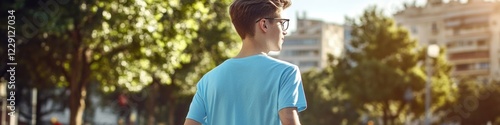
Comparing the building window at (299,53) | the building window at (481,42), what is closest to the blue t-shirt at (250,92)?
the building window at (481,42)

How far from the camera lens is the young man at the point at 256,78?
3.83 meters

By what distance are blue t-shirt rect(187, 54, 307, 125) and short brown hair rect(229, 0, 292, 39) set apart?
0.41ft

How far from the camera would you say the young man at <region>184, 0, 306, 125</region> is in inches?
151

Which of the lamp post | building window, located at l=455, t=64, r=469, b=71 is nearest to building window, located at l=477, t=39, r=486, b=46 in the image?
building window, located at l=455, t=64, r=469, b=71

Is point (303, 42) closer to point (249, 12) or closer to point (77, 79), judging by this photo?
point (77, 79)

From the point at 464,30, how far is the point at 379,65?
9192 cm

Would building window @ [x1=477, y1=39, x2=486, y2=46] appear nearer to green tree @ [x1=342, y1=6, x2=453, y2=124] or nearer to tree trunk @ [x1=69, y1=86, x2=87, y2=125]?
green tree @ [x1=342, y1=6, x2=453, y2=124]

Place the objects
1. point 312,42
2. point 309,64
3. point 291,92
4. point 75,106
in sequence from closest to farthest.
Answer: point 291,92
point 75,106
point 312,42
point 309,64

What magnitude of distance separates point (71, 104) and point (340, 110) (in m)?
51.7

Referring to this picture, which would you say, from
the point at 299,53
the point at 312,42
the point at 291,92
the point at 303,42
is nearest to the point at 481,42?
the point at 312,42

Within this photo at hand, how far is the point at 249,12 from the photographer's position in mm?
3975

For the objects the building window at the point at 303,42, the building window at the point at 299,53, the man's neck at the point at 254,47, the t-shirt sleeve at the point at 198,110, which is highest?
the building window at the point at 303,42

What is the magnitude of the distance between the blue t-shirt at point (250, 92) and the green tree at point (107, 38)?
53.4 feet

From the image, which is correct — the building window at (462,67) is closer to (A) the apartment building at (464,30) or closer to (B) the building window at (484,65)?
(A) the apartment building at (464,30)
